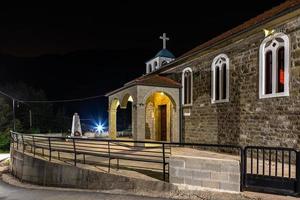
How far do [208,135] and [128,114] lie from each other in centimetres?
5754

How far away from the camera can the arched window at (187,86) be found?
14023mm

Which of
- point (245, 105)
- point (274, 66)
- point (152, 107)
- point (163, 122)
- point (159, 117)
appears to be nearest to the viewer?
point (274, 66)

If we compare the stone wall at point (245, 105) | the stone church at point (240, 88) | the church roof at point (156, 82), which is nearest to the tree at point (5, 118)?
the stone church at point (240, 88)

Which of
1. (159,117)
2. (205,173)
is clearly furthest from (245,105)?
(159,117)

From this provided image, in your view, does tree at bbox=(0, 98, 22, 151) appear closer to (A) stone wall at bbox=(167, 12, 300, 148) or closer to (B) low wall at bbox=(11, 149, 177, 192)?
(B) low wall at bbox=(11, 149, 177, 192)

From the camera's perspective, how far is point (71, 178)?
29.5ft

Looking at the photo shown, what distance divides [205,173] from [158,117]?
1122 centimetres

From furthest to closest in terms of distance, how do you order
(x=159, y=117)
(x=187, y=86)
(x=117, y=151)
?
(x=159, y=117)
(x=187, y=86)
(x=117, y=151)

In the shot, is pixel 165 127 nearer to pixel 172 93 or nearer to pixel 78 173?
pixel 172 93

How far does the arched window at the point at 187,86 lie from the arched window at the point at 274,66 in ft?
15.2

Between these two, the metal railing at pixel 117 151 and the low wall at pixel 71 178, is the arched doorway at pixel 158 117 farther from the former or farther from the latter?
the low wall at pixel 71 178

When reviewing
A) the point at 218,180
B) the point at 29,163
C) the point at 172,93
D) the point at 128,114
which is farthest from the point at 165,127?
the point at 128,114

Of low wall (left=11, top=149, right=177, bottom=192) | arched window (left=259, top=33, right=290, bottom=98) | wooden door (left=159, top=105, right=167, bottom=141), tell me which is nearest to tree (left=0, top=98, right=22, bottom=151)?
wooden door (left=159, top=105, right=167, bottom=141)

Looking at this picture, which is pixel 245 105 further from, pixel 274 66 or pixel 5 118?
pixel 5 118
